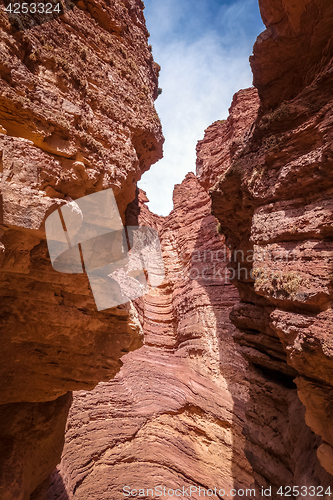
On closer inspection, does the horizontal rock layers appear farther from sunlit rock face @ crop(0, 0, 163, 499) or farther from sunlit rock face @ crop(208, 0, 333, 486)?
sunlit rock face @ crop(208, 0, 333, 486)

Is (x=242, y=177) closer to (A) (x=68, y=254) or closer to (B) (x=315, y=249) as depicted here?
(B) (x=315, y=249)

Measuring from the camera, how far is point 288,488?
15.4 feet

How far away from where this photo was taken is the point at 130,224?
738 cm

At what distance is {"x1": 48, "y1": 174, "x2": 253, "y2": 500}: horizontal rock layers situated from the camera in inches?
346

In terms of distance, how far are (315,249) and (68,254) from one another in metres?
4.30

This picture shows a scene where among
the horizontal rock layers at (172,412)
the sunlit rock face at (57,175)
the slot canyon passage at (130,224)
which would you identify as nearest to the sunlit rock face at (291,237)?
the slot canyon passage at (130,224)

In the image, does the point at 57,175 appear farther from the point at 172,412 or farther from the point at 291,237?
the point at 172,412

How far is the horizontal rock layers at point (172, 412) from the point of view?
28.8ft

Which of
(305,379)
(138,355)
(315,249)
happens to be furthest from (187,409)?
(315,249)

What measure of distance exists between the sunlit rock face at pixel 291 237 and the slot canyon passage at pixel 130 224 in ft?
0.09

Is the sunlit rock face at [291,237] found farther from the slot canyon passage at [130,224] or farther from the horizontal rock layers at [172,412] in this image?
the horizontal rock layers at [172,412]

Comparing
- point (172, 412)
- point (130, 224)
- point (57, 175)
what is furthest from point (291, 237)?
point (172, 412)

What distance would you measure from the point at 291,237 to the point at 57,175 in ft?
13.9

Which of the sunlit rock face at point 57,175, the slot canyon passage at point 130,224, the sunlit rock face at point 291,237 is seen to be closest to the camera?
the sunlit rock face at point 57,175
